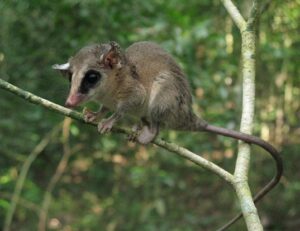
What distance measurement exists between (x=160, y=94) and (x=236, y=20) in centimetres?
77

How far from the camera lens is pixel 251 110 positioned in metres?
3.39

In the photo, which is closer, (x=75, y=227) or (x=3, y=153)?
(x=3, y=153)

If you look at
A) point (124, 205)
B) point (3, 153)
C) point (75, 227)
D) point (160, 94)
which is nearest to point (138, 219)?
point (124, 205)

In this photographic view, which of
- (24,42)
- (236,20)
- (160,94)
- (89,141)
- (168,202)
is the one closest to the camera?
(236,20)

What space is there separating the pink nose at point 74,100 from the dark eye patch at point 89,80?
0.19 feet

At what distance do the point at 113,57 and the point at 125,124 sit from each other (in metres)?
2.28

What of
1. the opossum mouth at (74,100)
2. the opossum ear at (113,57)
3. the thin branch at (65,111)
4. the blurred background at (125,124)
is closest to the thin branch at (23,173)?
the blurred background at (125,124)

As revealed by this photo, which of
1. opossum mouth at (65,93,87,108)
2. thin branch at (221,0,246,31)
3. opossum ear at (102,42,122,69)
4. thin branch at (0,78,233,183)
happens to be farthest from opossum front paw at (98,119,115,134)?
thin branch at (221,0,246,31)

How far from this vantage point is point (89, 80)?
12.4 ft

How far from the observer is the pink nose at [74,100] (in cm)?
343

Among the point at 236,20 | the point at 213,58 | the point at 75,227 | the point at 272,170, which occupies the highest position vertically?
the point at 213,58

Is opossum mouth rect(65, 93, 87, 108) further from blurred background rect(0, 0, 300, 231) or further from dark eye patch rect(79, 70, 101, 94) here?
blurred background rect(0, 0, 300, 231)

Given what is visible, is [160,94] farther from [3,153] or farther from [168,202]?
[168,202]

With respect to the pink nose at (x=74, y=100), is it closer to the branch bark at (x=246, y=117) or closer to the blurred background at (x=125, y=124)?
the branch bark at (x=246, y=117)
